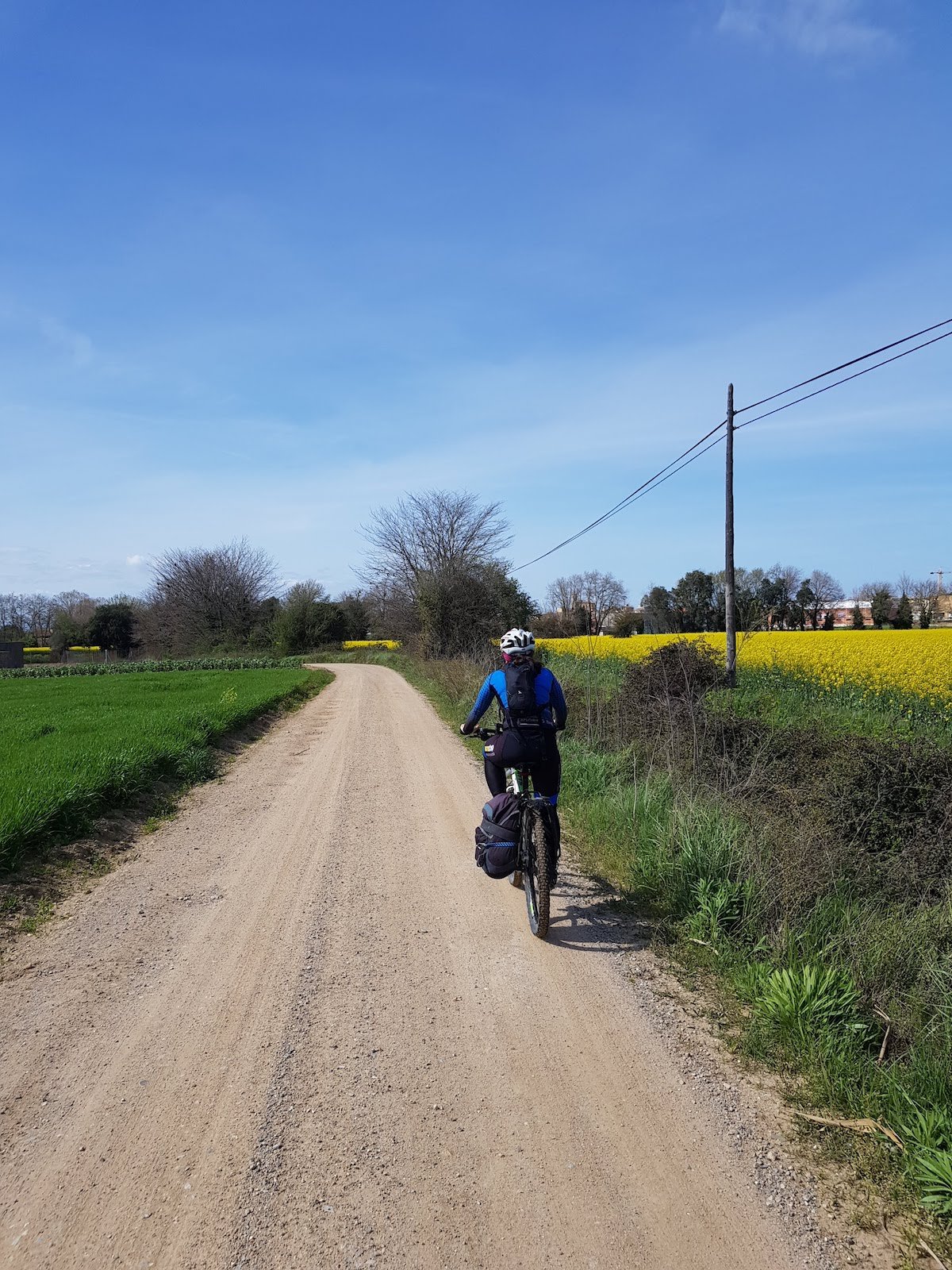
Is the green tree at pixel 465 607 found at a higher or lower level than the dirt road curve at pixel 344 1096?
higher

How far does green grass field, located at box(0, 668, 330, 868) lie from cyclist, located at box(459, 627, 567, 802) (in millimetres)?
4186

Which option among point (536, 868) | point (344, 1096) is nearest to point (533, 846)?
point (536, 868)

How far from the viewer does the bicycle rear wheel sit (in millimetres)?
5094

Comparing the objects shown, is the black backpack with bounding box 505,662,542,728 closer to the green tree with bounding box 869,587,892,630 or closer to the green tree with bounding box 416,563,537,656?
the green tree with bounding box 416,563,537,656

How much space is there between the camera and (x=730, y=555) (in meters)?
16.3

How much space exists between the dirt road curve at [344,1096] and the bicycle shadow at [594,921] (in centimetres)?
5

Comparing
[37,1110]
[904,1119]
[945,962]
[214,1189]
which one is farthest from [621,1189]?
[945,962]

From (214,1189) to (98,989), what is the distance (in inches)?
84.1

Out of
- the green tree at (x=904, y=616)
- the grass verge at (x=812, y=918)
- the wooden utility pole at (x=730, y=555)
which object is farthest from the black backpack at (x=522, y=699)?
the green tree at (x=904, y=616)

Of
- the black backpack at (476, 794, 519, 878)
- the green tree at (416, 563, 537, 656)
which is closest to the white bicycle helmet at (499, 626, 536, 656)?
the black backpack at (476, 794, 519, 878)

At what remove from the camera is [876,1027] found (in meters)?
3.96

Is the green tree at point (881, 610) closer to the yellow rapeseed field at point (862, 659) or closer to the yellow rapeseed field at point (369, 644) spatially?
the yellow rapeseed field at point (862, 659)

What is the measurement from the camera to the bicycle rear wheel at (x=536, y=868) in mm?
5094

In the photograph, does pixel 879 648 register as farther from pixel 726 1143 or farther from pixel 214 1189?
pixel 214 1189
